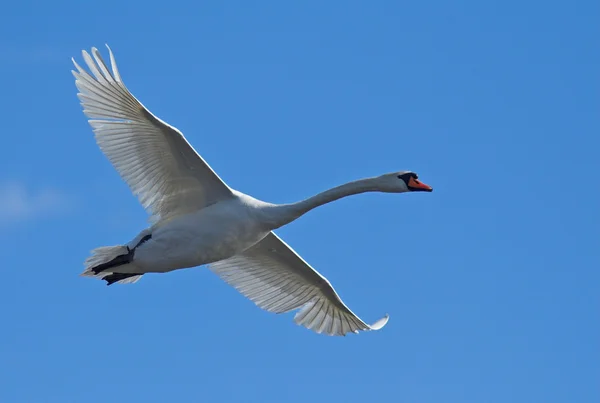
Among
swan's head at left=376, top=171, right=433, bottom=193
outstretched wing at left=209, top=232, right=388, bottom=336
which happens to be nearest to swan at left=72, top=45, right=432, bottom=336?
swan's head at left=376, top=171, right=433, bottom=193

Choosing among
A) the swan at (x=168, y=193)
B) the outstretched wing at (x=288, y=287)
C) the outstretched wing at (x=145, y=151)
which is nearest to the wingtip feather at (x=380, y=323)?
the outstretched wing at (x=288, y=287)

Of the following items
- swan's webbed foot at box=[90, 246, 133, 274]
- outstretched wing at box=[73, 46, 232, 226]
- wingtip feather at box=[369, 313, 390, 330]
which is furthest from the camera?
wingtip feather at box=[369, 313, 390, 330]

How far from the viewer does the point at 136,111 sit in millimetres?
22859

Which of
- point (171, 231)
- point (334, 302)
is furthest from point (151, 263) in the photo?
point (334, 302)

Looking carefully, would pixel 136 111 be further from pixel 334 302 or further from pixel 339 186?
pixel 334 302

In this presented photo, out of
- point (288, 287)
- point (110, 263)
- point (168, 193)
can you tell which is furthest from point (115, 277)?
point (288, 287)

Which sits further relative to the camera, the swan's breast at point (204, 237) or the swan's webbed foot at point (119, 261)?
the swan's webbed foot at point (119, 261)

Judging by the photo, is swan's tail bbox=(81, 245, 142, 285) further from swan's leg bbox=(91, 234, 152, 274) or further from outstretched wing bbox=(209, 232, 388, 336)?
outstretched wing bbox=(209, 232, 388, 336)

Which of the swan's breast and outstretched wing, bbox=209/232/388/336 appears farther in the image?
outstretched wing, bbox=209/232/388/336

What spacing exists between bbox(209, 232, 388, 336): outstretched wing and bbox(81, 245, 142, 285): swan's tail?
2401 mm

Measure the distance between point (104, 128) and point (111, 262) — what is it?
2.22 meters

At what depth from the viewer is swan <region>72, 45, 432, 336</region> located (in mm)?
22859

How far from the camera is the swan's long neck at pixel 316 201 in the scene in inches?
901

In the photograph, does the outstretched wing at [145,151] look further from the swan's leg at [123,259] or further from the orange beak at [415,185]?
the orange beak at [415,185]
